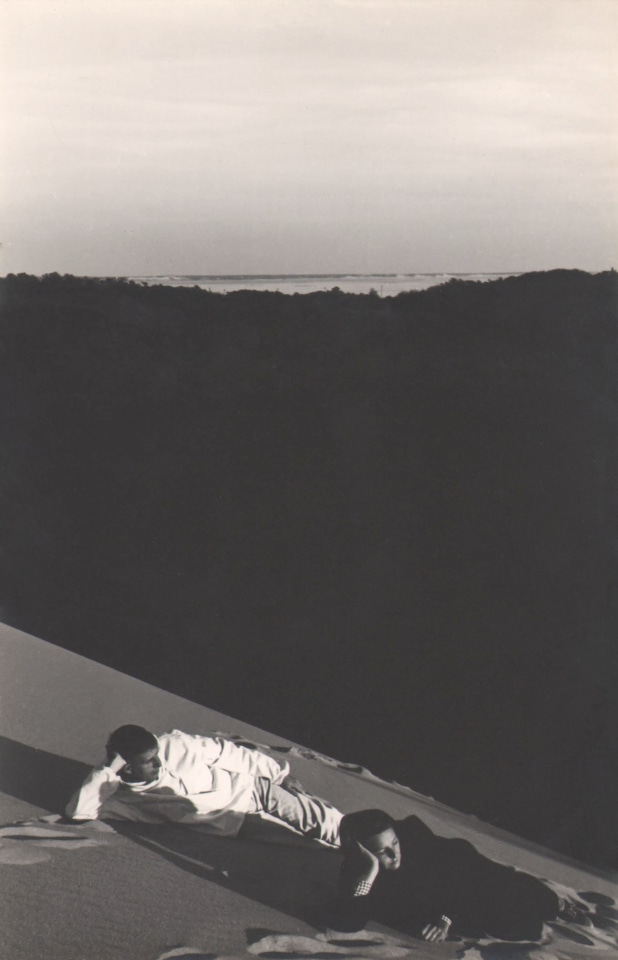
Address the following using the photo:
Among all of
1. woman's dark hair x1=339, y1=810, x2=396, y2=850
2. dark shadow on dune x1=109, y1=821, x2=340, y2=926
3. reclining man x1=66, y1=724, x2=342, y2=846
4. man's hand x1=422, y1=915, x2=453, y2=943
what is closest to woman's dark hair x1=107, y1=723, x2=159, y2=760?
reclining man x1=66, y1=724, x2=342, y2=846

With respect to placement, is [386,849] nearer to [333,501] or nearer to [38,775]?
[38,775]

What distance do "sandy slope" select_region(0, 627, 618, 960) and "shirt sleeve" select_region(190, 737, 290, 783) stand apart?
117 mm

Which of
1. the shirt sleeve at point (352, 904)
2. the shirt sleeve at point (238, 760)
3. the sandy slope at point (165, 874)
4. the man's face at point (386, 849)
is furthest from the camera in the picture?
the shirt sleeve at point (238, 760)

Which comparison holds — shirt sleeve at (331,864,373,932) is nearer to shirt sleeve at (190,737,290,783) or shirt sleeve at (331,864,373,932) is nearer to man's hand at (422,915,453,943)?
man's hand at (422,915,453,943)

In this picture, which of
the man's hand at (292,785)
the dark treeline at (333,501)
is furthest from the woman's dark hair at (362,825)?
the dark treeline at (333,501)

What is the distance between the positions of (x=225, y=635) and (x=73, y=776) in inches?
65.0

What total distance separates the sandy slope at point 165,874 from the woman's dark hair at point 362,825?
2.1 inches

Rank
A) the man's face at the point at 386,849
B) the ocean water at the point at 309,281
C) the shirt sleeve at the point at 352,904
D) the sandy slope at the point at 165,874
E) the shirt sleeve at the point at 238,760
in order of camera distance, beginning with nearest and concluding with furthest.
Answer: the sandy slope at the point at 165,874 < the shirt sleeve at the point at 352,904 < the man's face at the point at 386,849 < the shirt sleeve at the point at 238,760 < the ocean water at the point at 309,281

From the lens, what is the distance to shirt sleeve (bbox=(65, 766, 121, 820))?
1827 mm

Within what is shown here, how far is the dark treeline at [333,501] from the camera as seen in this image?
342cm

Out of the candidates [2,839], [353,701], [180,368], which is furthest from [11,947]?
[180,368]

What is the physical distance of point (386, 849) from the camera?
188 cm

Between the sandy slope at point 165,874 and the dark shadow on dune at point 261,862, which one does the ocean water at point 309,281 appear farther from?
the dark shadow on dune at point 261,862

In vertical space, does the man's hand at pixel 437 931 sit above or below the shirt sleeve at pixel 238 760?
below
